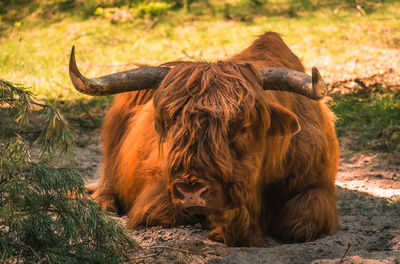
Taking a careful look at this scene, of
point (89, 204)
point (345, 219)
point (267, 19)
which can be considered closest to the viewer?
point (89, 204)

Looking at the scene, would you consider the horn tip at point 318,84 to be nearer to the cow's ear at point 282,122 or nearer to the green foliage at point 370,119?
the cow's ear at point 282,122

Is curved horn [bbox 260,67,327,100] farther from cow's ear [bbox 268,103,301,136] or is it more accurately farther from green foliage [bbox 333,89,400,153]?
green foliage [bbox 333,89,400,153]

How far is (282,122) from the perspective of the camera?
13.6ft

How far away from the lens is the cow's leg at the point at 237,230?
4.12m

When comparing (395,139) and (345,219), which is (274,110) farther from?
(395,139)

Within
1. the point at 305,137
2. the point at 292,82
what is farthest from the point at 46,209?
the point at 305,137

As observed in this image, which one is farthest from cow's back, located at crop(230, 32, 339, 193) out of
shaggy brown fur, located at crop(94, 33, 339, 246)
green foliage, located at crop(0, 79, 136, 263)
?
green foliage, located at crop(0, 79, 136, 263)

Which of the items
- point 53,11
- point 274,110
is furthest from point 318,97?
point 53,11

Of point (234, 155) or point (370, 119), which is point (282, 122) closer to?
point (234, 155)

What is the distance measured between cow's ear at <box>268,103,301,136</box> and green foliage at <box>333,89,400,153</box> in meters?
2.66

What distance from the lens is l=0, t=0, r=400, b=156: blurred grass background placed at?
8086mm

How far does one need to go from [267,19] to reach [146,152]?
8552 mm

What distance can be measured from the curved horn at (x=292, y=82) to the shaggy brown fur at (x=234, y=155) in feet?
0.32

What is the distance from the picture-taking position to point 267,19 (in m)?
12.8
